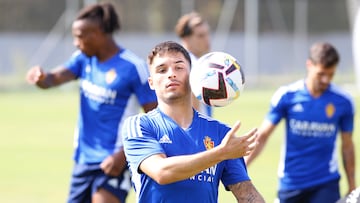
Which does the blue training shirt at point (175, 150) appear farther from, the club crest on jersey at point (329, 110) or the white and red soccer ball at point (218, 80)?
the club crest on jersey at point (329, 110)

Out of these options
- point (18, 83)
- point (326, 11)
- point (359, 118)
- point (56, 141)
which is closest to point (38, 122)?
point (56, 141)

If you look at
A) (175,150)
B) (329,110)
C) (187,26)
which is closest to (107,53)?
(187,26)

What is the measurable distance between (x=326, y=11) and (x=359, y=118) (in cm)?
1992

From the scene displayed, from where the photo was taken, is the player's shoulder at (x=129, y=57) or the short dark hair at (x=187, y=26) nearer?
the player's shoulder at (x=129, y=57)

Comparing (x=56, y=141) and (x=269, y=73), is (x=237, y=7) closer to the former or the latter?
(x=269, y=73)

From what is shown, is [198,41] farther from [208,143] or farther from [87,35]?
[208,143]

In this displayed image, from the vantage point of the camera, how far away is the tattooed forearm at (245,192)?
16.7 feet

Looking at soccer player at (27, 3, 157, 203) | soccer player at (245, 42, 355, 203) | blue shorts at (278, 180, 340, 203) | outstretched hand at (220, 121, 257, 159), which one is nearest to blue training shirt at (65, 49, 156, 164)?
soccer player at (27, 3, 157, 203)

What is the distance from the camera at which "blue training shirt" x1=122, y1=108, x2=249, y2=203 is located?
16.4 ft

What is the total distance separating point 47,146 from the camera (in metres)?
18.7

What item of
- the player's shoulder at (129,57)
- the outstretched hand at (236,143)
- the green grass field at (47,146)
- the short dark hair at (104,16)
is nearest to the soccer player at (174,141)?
the outstretched hand at (236,143)

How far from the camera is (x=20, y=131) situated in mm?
21672

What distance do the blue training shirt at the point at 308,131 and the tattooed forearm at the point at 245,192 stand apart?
343 cm

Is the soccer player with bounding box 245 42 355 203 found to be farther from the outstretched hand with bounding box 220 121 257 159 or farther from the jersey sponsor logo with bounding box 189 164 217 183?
the outstretched hand with bounding box 220 121 257 159
